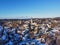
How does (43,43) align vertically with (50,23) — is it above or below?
below

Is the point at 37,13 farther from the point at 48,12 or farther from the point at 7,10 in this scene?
the point at 7,10

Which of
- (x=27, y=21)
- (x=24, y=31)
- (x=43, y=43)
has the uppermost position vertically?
(x=27, y=21)

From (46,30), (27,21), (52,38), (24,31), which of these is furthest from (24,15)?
(52,38)

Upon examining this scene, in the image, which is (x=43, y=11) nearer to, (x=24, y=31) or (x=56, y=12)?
(x=56, y=12)

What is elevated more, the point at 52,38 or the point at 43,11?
the point at 43,11

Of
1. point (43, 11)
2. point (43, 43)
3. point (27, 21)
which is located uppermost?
point (43, 11)

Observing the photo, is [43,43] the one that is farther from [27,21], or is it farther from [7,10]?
[7,10]

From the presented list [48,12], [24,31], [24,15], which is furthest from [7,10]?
[48,12]

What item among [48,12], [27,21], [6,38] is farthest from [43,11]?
[6,38]
